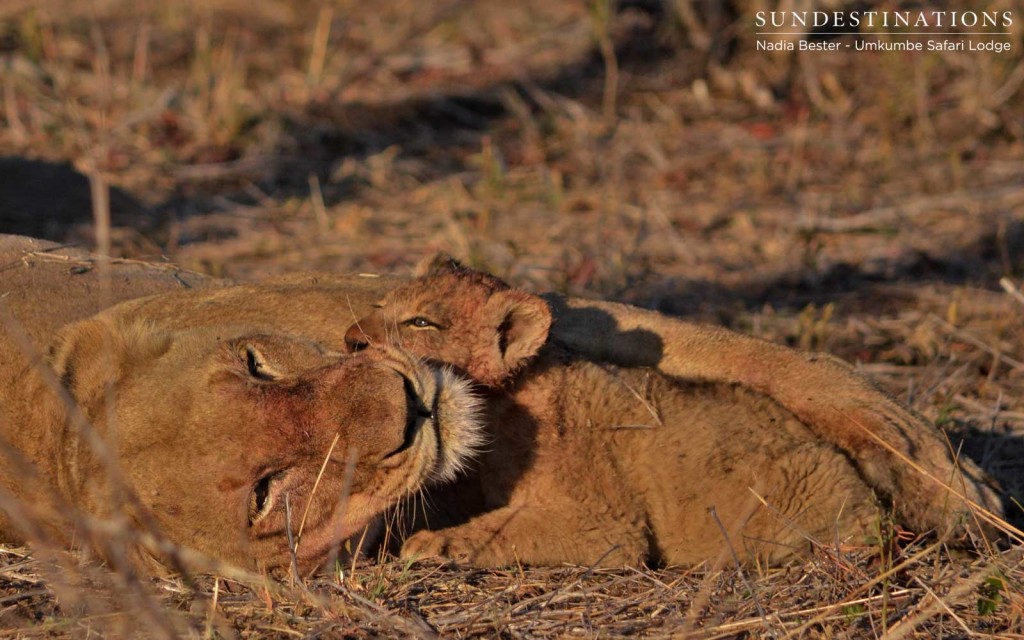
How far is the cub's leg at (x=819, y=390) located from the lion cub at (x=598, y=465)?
0.55 feet

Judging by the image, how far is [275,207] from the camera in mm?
8516

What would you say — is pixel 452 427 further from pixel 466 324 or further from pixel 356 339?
pixel 466 324

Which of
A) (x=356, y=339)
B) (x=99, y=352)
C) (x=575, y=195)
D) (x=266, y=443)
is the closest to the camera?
(x=266, y=443)

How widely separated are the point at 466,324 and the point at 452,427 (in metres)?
0.72

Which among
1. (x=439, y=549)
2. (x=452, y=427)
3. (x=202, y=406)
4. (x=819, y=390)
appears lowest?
(x=439, y=549)

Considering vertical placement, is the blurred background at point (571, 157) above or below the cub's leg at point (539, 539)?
above

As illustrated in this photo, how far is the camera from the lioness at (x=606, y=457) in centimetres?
367

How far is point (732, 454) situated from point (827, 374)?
0.62 m

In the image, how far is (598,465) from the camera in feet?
12.3

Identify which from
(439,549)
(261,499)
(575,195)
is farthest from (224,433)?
(575,195)

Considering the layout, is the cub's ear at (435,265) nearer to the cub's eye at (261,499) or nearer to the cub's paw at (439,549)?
the cub's paw at (439,549)

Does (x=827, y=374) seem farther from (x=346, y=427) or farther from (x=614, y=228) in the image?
(x=614, y=228)

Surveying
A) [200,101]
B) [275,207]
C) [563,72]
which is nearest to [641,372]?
[275,207]

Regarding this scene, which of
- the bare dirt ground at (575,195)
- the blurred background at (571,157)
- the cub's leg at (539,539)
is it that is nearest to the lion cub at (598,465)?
the cub's leg at (539,539)
